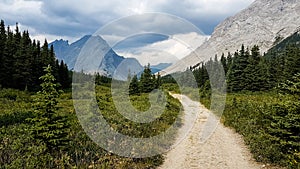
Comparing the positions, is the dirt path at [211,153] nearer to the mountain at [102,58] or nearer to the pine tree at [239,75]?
the mountain at [102,58]

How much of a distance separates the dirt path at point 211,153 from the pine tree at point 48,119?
3.87 meters

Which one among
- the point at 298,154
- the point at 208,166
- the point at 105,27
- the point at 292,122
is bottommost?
the point at 208,166

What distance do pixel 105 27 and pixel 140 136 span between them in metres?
5.81

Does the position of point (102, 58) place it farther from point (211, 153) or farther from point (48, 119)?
point (211, 153)

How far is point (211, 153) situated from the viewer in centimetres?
1299

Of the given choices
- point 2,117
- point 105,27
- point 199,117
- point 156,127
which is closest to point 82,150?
point 105,27

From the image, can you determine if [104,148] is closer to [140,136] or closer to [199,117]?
[140,136]

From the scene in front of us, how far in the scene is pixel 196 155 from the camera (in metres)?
12.7

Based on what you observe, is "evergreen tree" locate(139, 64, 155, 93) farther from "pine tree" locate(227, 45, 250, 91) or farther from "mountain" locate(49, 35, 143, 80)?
"mountain" locate(49, 35, 143, 80)

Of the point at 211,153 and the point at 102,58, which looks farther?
the point at 211,153

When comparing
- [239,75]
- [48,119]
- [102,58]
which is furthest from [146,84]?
[48,119]

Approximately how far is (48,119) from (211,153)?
22.4 ft

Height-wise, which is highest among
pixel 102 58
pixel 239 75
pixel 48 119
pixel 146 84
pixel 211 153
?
pixel 239 75

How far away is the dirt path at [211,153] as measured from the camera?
11.3 metres
